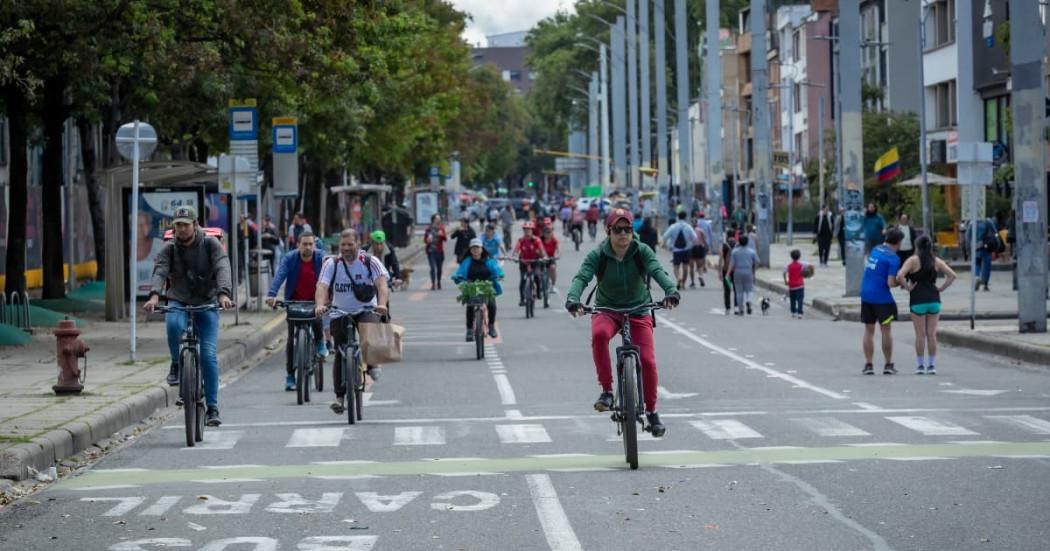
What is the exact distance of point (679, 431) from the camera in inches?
611

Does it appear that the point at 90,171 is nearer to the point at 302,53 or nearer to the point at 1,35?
the point at 302,53

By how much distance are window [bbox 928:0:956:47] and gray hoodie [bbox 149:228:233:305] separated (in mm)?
51185

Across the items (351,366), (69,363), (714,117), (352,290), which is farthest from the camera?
(714,117)

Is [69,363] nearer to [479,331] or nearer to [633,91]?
[479,331]

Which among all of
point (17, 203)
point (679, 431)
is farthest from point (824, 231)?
point (679, 431)

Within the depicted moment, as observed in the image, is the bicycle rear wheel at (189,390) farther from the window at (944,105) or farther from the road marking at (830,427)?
the window at (944,105)

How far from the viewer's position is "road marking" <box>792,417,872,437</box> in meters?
15.0

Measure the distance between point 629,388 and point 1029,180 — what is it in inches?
587

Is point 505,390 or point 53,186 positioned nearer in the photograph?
point 505,390

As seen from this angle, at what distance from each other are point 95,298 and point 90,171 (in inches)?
97.3

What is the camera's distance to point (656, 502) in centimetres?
1111

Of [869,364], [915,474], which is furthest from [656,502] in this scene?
[869,364]

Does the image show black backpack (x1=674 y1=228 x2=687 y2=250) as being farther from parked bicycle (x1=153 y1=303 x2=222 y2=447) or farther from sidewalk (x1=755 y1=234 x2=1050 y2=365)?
parked bicycle (x1=153 y1=303 x2=222 y2=447)

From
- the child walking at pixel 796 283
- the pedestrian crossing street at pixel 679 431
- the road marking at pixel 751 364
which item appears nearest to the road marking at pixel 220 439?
the pedestrian crossing street at pixel 679 431
